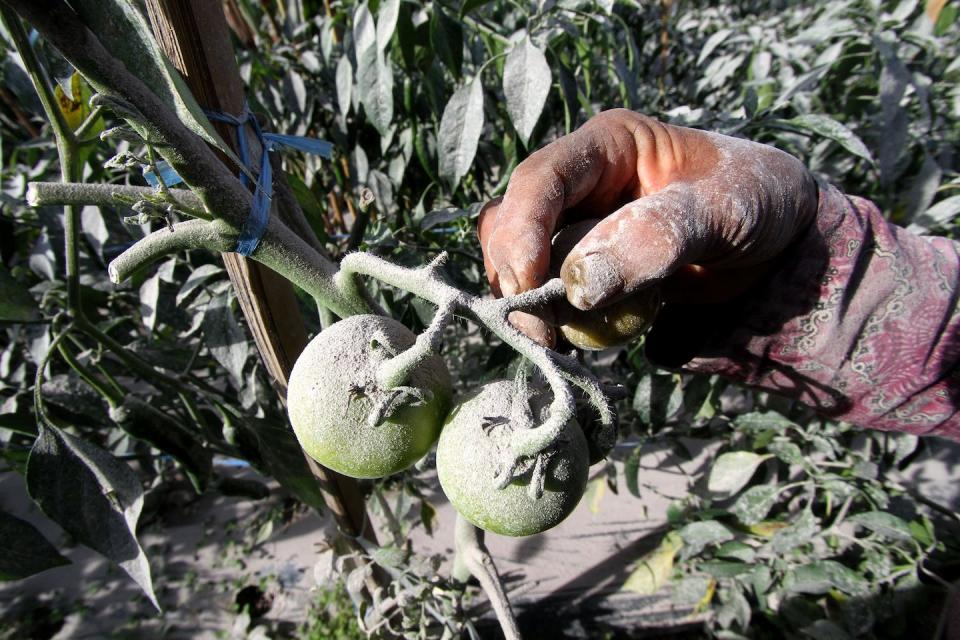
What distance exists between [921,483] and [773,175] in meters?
2.13

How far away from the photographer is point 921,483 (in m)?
2.28

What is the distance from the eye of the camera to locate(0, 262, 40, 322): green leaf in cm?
97

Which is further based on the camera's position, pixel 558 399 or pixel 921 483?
pixel 921 483

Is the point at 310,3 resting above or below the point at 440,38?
above

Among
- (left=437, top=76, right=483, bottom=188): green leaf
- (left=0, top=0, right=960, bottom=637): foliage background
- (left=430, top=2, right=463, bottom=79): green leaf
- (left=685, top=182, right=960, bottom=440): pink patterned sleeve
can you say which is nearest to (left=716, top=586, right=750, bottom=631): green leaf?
(left=0, top=0, right=960, bottom=637): foliage background

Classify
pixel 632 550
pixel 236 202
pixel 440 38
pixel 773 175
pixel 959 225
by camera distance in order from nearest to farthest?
pixel 236 202 < pixel 773 175 < pixel 440 38 < pixel 959 225 < pixel 632 550

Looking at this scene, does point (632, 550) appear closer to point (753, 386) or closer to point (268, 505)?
point (753, 386)

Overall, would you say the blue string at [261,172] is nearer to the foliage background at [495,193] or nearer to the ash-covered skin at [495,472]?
the foliage background at [495,193]

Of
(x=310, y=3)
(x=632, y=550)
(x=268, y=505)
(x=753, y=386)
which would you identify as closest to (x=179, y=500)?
(x=268, y=505)

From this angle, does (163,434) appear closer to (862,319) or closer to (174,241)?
(174,241)

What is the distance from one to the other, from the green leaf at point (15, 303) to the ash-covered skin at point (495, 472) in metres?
0.87

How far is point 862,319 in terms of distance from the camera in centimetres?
113

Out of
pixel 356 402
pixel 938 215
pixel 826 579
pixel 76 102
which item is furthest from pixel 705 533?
pixel 76 102

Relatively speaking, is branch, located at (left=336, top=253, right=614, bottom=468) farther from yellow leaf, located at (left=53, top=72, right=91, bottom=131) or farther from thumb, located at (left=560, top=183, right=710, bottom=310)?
yellow leaf, located at (left=53, top=72, right=91, bottom=131)
